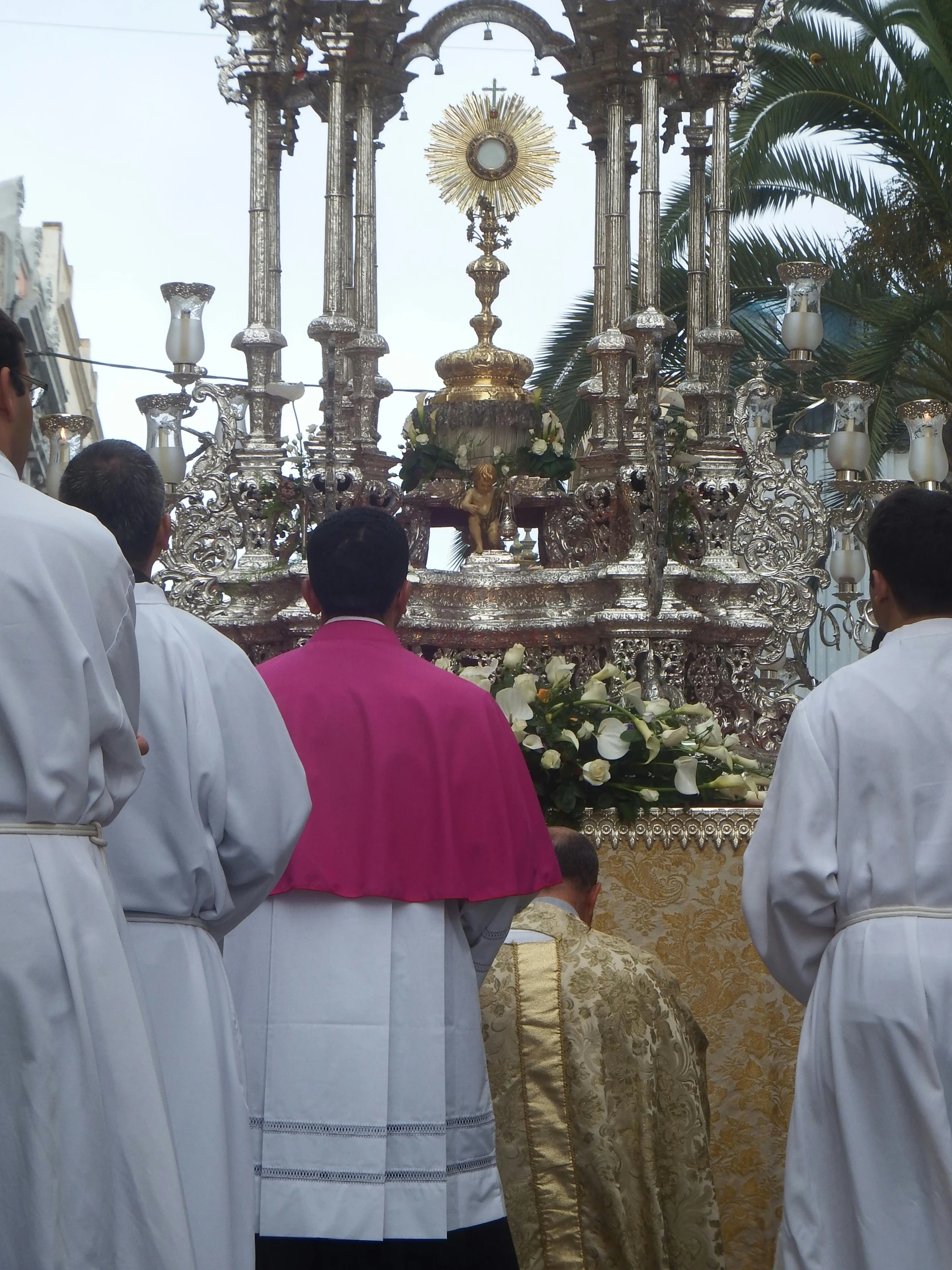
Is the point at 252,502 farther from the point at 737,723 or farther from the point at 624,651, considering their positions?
the point at 737,723

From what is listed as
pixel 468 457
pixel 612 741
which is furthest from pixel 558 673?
pixel 468 457

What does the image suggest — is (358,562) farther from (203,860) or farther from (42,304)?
(42,304)

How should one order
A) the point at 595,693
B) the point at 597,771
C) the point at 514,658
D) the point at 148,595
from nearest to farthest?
the point at 148,595 < the point at 597,771 < the point at 595,693 < the point at 514,658

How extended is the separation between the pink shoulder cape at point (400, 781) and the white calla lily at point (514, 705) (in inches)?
49.9

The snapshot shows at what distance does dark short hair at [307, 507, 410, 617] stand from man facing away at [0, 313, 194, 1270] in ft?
4.11

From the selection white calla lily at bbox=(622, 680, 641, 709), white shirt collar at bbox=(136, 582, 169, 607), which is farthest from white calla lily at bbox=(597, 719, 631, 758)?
white shirt collar at bbox=(136, 582, 169, 607)

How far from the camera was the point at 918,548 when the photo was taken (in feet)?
11.3

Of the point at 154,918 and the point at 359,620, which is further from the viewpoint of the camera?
the point at 359,620

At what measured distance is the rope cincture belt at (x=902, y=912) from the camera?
127 inches

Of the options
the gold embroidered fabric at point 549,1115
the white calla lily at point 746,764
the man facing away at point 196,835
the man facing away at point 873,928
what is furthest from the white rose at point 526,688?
the man facing away at point 196,835

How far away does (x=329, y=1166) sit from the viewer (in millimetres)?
3533

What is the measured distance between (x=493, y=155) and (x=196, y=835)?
7.14m

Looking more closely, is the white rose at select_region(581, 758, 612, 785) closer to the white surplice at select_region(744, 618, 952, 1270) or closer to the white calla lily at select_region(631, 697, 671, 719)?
the white calla lily at select_region(631, 697, 671, 719)

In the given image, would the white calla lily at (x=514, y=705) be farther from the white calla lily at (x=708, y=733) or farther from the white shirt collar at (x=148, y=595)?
the white shirt collar at (x=148, y=595)
